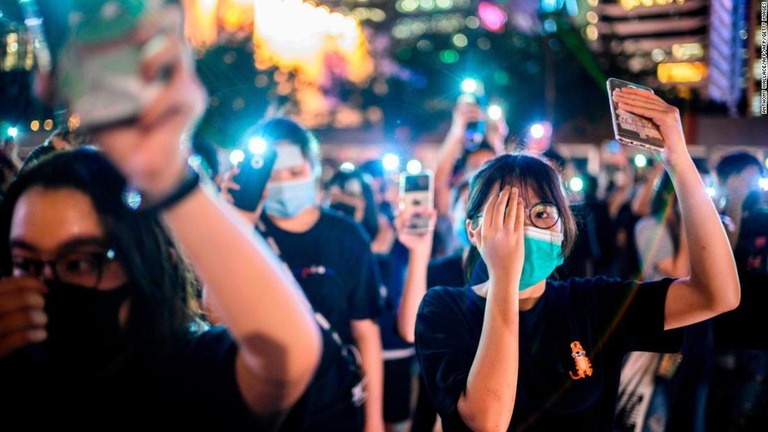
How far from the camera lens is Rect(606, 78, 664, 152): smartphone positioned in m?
2.29

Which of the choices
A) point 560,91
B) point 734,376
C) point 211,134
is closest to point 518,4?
point 560,91

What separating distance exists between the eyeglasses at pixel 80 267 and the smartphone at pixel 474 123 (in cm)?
396

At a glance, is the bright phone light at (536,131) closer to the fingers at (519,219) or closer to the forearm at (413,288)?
the forearm at (413,288)

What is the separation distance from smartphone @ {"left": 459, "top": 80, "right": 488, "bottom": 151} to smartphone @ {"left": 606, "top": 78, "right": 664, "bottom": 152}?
2869 mm

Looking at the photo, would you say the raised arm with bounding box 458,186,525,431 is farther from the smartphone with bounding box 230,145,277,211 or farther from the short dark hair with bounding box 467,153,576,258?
the smartphone with bounding box 230,145,277,211

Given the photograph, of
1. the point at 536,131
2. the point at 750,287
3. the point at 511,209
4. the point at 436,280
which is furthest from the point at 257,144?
the point at 750,287

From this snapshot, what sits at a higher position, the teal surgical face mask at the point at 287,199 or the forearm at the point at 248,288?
the teal surgical face mask at the point at 287,199

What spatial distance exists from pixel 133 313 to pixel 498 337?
0.97 m

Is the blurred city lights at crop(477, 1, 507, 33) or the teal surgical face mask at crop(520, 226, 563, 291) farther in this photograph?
the blurred city lights at crop(477, 1, 507, 33)

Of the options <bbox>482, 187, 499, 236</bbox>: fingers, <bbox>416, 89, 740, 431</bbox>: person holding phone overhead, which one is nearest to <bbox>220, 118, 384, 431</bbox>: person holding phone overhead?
<bbox>416, 89, 740, 431</bbox>: person holding phone overhead

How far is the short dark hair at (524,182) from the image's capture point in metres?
2.25

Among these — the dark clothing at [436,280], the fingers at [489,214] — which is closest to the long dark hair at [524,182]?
the fingers at [489,214]

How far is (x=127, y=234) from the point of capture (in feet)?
5.20

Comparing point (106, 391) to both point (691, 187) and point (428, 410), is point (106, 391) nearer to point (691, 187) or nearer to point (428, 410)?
point (691, 187)
